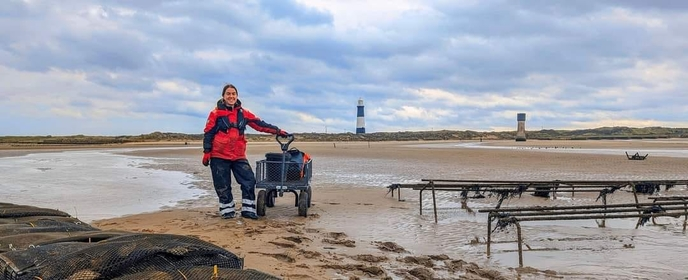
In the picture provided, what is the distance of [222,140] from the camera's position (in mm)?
8664

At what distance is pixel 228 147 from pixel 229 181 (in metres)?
0.55

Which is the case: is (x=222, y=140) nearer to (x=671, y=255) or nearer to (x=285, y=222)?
(x=285, y=222)

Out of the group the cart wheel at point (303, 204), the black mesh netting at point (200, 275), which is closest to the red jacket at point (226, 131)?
the cart wheel at point (303, 204)

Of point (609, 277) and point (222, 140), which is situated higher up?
point (222, 140)

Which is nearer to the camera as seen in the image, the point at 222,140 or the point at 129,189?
the point at 222,140

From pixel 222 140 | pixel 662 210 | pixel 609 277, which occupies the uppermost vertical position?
pixel 222 140

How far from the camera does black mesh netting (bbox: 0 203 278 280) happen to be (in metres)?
3.05

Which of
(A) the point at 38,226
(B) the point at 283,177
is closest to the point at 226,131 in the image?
(B) the point at 283,177

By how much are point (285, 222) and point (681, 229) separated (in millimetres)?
6251

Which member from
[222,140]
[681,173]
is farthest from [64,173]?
[681,173]

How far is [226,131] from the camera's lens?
340 inches

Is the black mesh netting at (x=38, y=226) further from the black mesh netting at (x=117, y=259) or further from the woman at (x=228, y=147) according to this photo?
the woman at (x=228, y=147)

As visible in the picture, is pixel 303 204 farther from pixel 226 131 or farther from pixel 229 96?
pixel 229 96

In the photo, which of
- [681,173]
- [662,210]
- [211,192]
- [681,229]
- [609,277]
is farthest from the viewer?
[681,173]
